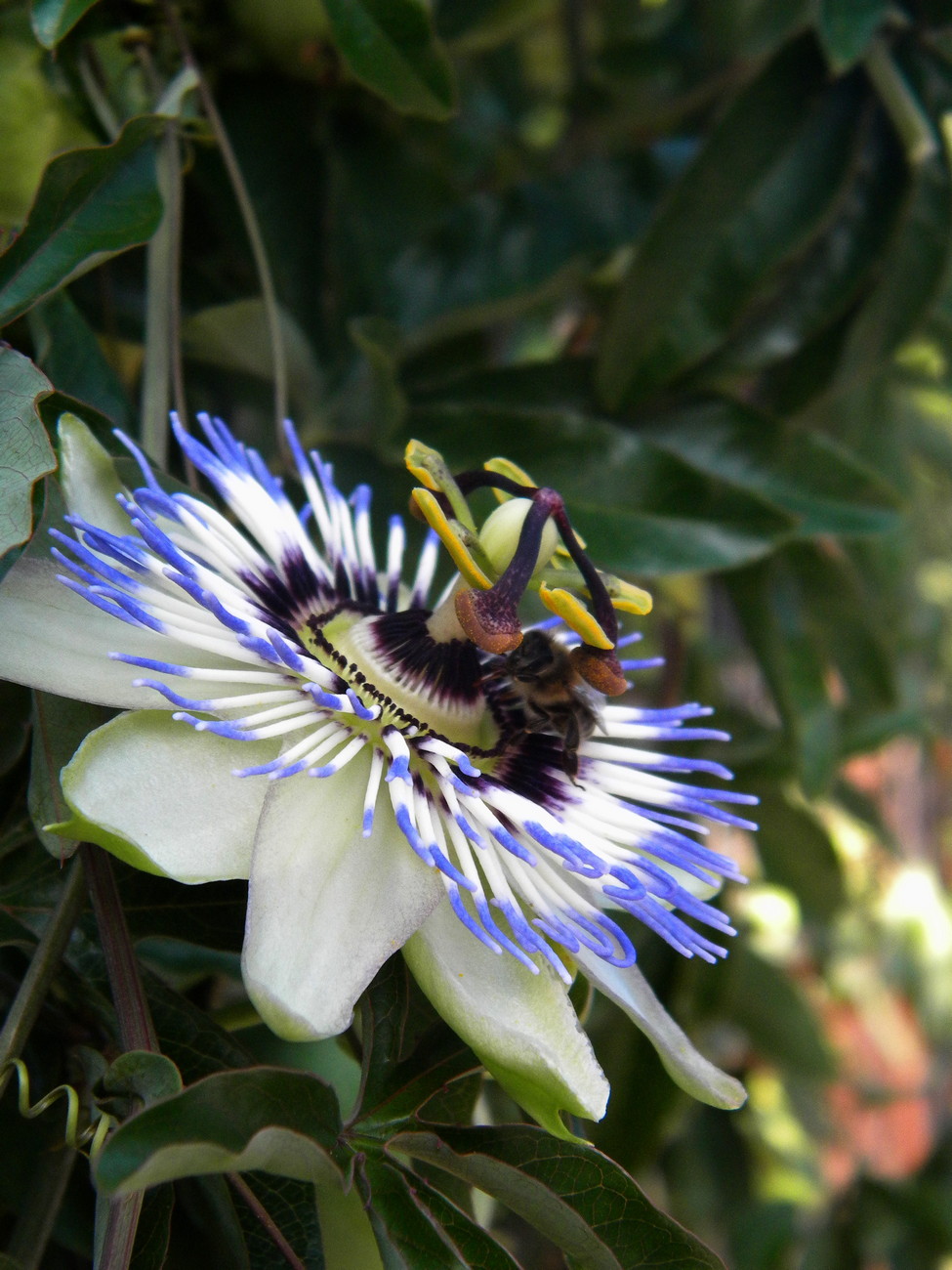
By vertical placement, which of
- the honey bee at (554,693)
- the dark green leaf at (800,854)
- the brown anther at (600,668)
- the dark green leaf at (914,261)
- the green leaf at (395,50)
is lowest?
the dark green leaf at (800,854)

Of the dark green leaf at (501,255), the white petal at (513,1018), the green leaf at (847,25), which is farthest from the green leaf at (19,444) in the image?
the green leaf at (847,25)

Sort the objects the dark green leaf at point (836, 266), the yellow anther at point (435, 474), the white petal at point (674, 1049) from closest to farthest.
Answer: the white petal at point (674, 1049)
the yellow anther at point (435, 474)
the dark green leaf at point (836, 266)

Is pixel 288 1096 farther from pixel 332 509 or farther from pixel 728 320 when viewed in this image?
pixel 728 320

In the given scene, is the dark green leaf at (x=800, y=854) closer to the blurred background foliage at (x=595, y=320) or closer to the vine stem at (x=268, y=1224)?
the blurred background foliage at (x=595, y=320)

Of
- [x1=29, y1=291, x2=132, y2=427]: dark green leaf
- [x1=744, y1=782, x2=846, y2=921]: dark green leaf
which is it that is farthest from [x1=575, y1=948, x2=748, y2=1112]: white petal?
[x1=744, y1=782, x2=846, y2=921]: dark green leaf

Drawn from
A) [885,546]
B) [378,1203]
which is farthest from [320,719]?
[885,546]

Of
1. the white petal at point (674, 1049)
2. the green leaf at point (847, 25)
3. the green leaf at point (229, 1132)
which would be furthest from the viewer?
the green leaf at point (847, 25)

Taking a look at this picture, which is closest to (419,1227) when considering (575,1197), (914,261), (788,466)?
(575,1197)

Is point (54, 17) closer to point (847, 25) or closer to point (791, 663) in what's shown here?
point (847, 25)
